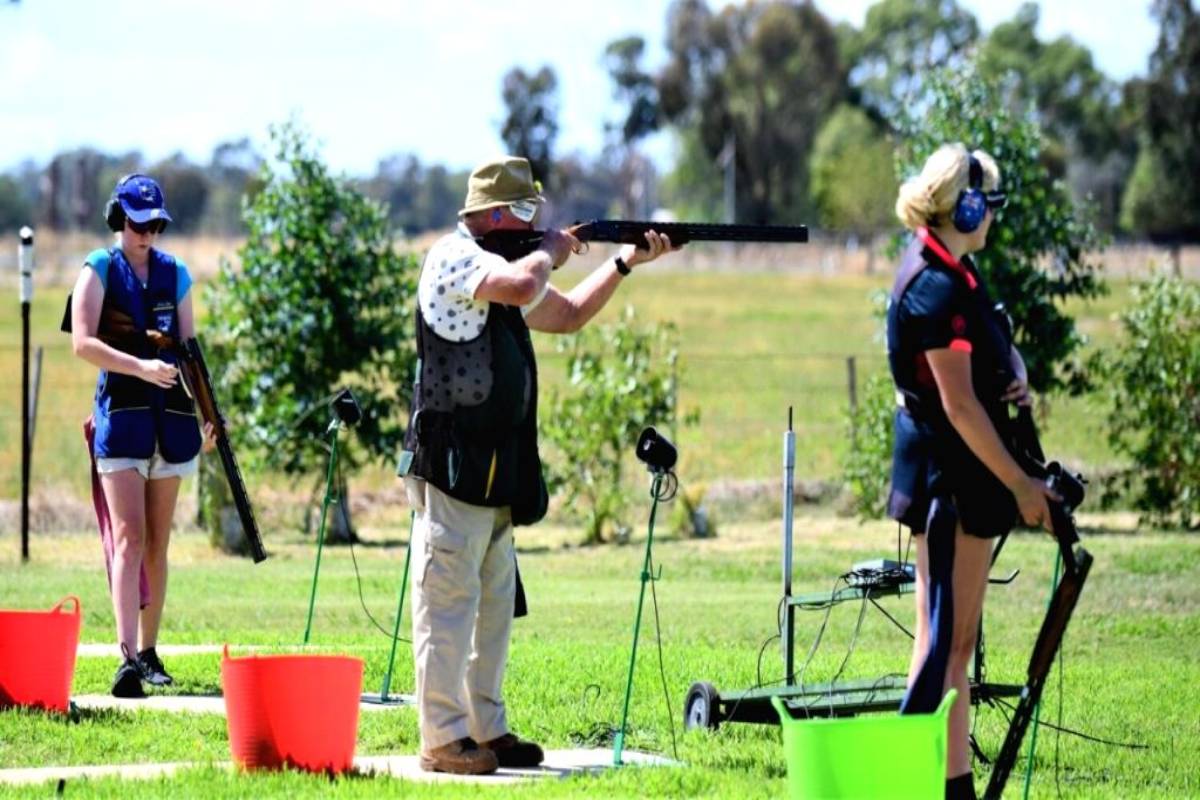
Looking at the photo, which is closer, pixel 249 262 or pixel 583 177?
pixel 249 262

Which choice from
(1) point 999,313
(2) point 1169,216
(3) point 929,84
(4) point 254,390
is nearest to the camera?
(1) point 999,313

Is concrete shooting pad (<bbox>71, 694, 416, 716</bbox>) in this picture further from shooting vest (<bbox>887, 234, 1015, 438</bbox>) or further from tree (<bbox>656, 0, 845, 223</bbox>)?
tree (<bbox>656, 0, 845, 223</bbox>)

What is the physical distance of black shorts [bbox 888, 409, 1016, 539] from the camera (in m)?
6.75

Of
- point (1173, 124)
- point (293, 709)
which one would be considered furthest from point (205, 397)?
point (1173, 124)

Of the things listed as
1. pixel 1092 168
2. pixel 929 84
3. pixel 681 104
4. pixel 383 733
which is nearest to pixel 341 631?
pixel 383 733

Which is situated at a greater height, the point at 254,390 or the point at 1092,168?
the point at 1092,168

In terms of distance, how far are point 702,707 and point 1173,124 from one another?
92419mm

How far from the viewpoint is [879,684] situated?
8703mm

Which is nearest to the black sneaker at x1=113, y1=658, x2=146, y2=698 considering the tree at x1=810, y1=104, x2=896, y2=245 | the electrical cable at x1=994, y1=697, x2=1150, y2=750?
the electrical cable at x1=994, y1=697, x2=1150, y2=750

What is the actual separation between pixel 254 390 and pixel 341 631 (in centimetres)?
718

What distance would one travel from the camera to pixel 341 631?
44.1ft

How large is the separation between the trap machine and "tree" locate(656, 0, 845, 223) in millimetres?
113061

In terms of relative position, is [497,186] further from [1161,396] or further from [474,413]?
[1161,396]

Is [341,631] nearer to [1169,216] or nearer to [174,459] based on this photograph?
[174,459]
